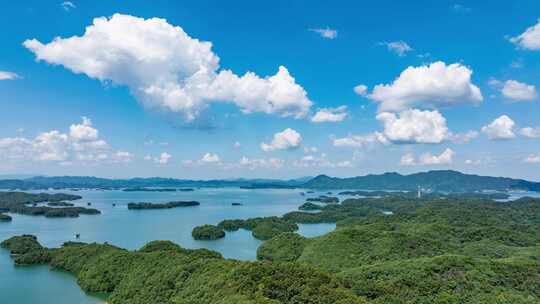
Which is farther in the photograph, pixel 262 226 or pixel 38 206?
pixel 38 206

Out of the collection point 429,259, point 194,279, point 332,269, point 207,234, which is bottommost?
point 207,234

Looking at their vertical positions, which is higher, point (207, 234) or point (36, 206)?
point (36, 206)

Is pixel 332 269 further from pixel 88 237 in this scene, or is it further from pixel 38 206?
pixel 38 206

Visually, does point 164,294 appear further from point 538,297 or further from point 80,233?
point 80,233

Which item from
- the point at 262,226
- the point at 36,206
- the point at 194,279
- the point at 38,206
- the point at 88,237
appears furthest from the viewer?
the point at 36,206

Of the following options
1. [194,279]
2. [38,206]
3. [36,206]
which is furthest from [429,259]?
[36,206]

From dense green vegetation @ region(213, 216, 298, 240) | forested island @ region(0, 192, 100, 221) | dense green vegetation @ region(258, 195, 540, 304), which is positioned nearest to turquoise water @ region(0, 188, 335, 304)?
dense green vegetation @ region(213, 216, 298, 240)

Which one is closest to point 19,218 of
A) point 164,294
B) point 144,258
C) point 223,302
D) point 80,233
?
point 80,233
